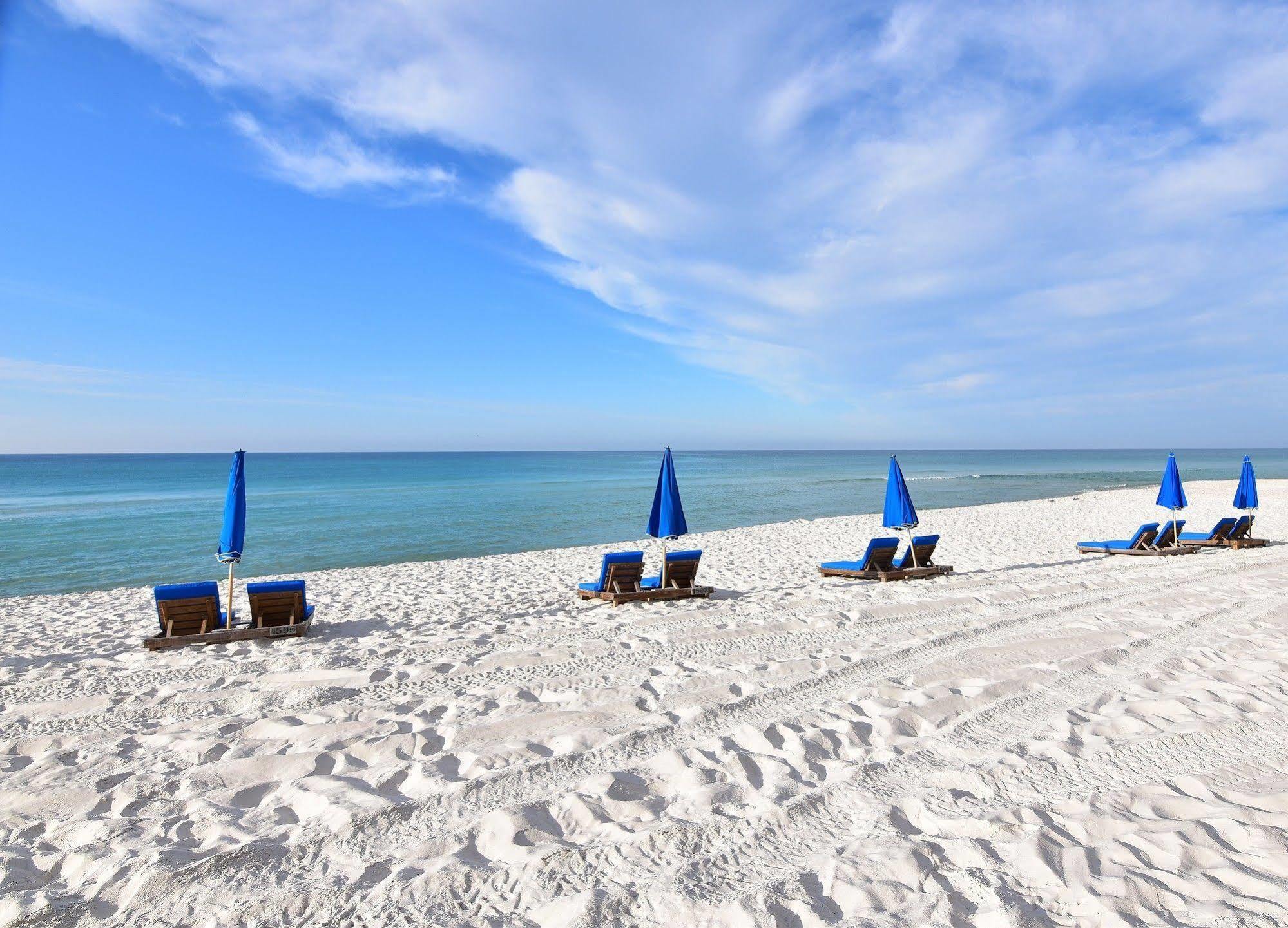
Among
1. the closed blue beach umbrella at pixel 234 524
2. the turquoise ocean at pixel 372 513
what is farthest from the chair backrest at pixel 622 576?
the turquoise ocean at pixel 372 513

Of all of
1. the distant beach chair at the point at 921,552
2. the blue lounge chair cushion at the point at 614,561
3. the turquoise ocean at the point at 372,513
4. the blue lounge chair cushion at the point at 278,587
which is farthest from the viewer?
the turquoise ocean at the point at 372,513

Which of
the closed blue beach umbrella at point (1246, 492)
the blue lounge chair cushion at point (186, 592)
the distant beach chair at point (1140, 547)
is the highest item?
the closed blue beach umbrella at point (1246, 492)

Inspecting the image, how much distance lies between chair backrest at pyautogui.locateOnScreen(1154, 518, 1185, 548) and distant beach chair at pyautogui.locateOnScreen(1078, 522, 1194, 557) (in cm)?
8

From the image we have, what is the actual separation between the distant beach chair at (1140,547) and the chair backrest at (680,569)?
8483 mm

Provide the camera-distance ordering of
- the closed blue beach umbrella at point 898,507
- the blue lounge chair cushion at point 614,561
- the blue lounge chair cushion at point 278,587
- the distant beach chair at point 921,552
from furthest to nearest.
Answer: the distant beach chair at point 921,552, the closed blue beach umbrella at point 898,507, the blue lounge chair cushion at point 614,561, the blue lounge chair cushion at point 278,587

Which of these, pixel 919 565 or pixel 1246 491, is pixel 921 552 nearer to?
pixel 919 565

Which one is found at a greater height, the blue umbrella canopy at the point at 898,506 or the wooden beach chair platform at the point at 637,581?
the blue umbrella canopy at the point at 898,506

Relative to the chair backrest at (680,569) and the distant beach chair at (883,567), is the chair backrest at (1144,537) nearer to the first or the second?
the distant beach chair at (883,567)

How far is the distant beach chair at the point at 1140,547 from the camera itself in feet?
38.5

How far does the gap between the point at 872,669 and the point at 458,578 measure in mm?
8040

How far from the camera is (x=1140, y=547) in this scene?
39.1 ft

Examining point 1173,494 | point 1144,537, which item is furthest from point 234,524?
point 1173,494

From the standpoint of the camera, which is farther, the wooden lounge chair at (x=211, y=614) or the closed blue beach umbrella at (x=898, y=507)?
the closed blue beach umbrella at (x=898, y=507)

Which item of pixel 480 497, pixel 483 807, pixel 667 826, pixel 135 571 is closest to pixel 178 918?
pixel 483 807
